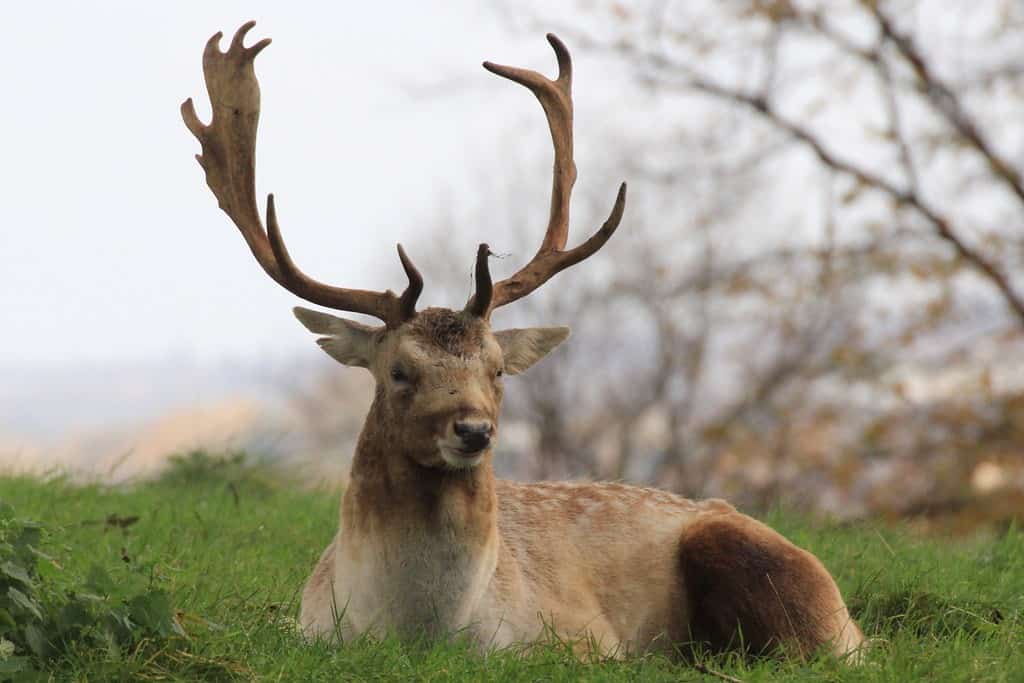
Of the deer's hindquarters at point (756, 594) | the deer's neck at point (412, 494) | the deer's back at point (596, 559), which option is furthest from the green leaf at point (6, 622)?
the deer's hindquarters at point (756, 594)

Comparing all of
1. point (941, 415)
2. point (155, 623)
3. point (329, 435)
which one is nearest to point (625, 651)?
point (155, 623)

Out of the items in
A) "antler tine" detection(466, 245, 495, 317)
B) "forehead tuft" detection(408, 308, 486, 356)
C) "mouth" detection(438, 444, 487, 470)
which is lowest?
"mouth" detection(438, 444, 487, 470)

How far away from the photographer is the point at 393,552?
5.98 metres

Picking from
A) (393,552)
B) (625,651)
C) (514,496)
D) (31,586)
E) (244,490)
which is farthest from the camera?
(244,490)

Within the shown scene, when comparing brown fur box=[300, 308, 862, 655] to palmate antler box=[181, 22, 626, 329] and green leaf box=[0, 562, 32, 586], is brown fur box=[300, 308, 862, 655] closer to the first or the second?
palmate antler box=[181, 22, 626, 329]

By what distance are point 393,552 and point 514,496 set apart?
1.32 meters

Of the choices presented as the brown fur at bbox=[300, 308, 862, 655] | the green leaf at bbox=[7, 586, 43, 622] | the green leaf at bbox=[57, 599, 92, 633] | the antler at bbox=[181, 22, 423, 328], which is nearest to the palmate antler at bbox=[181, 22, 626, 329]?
the antler at bbox=[181, 22, 423, 328]

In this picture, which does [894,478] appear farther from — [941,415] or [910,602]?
[910,602]

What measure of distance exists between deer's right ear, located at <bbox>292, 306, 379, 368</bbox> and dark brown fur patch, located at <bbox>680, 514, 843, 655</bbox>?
1977 millimetres

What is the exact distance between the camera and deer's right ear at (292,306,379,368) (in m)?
6.35

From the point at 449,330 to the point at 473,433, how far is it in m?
0.66

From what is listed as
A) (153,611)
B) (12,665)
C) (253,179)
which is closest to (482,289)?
(253,179)

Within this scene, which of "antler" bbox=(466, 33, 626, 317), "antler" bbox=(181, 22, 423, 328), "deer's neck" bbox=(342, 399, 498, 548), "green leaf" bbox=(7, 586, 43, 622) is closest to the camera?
"green leaf" bbox=(7, 586, 43, 622)

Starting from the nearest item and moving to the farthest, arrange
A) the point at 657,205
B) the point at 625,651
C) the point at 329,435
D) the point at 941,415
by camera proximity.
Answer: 1. the point at 625,651
2. the point at 941,415
3. the point at 657,205
4. the point at 329,435
